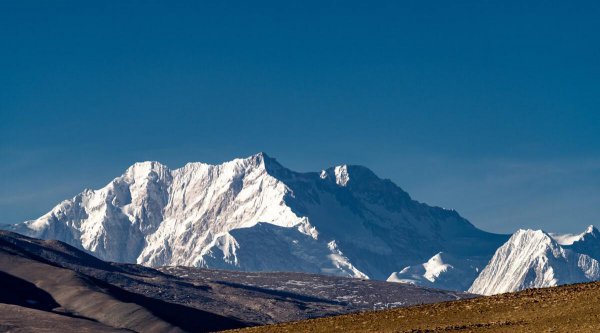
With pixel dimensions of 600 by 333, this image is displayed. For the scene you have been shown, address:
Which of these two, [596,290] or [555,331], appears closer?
[555,331]

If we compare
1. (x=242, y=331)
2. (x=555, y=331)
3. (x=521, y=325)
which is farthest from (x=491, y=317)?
(x=242, y=331)

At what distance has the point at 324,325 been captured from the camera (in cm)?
9312

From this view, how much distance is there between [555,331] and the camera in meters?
76.8

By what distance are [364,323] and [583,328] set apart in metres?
19.9

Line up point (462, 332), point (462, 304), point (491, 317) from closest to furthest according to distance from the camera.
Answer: point (462, 332)
point (491, 317)
point (462, 304)

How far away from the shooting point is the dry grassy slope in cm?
8188

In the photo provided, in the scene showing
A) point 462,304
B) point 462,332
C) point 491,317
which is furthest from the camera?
point 462,304

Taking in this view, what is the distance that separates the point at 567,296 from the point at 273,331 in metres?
21.2

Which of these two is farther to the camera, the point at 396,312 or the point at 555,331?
the point at 396,312

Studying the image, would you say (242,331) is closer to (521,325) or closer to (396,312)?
(396,312)

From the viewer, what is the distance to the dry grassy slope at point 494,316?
269ft

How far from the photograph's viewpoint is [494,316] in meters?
88.1

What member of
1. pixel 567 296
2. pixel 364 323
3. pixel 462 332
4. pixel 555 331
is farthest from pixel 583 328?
pixel 364 323

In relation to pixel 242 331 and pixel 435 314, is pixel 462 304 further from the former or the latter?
pixel 242 331
